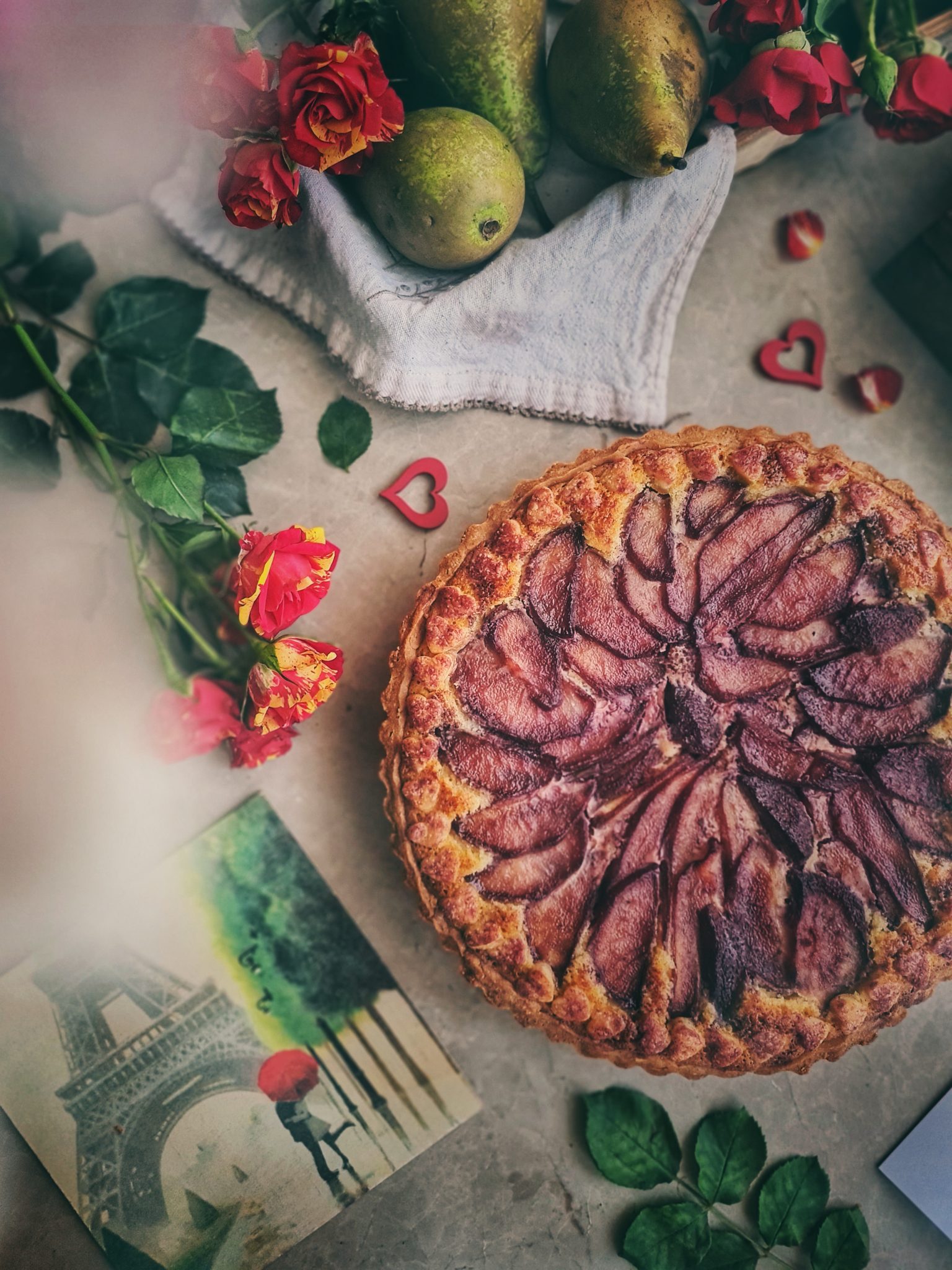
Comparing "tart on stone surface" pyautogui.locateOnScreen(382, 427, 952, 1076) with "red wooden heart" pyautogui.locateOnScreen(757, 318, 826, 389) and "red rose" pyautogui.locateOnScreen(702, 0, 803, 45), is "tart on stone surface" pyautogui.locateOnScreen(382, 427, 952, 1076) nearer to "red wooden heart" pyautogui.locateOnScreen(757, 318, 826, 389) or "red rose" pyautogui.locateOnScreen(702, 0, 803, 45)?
"red wooden heart" pyautogui.locateOnScreen(757, 318, 826, 389)

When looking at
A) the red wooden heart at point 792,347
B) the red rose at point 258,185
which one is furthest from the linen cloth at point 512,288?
the red wooden heart at point 792,347

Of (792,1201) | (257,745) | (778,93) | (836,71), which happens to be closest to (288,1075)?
(257,745)

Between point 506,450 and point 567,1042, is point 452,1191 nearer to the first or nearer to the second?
point 567,1042

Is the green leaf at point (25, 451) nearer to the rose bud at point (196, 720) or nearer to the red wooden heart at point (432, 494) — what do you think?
the rose bud at point (196, 720)

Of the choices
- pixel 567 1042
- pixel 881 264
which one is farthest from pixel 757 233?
pixel 567 1042

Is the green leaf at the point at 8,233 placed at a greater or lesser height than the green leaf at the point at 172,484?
greater

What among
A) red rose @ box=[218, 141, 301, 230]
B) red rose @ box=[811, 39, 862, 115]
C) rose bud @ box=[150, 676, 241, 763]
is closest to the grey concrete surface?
rose bud @ box=[150, 676, 241, 763]
